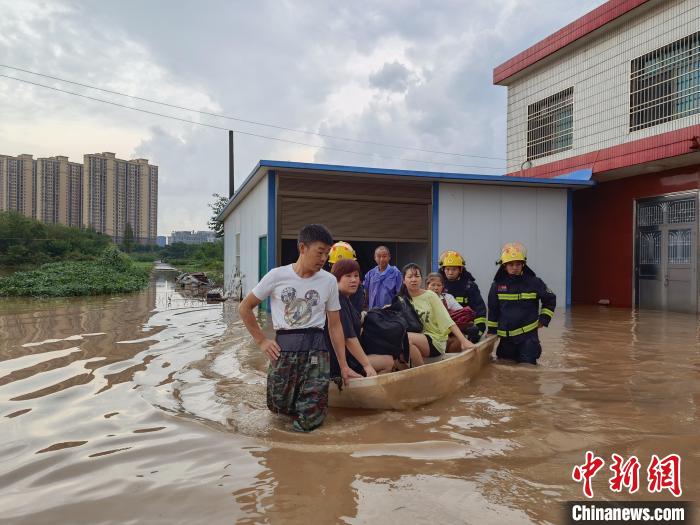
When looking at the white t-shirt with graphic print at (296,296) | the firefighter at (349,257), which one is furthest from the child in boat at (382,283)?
the white t-shirt with graphic print at (296,296)

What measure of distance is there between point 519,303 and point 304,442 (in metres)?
3.53

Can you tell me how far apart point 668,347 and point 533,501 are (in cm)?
618

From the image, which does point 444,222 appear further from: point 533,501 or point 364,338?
point 533,501

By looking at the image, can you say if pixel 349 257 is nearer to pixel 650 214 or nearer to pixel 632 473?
pixel 632 473

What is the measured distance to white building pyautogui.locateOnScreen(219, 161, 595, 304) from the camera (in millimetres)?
12438

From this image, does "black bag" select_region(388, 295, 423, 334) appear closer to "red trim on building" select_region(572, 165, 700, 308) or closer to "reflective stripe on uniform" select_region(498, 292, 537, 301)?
"reflective stripe on uniform" select_region(498, 292, 537, 301)

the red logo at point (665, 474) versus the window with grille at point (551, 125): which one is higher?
the window with grille at point (551, 125)

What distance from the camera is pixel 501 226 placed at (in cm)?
1310

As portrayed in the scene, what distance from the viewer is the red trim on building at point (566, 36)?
1291 centimetres

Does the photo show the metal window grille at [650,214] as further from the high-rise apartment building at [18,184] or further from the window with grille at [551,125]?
the high-rise apartment building at [18,184]

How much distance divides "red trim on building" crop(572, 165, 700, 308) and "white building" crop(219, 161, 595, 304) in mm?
1572

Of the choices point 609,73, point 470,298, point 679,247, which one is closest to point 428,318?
point 470,298

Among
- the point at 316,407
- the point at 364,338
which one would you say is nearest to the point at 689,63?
the point at 364,338

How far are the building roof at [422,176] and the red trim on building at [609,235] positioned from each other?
1418 mm
